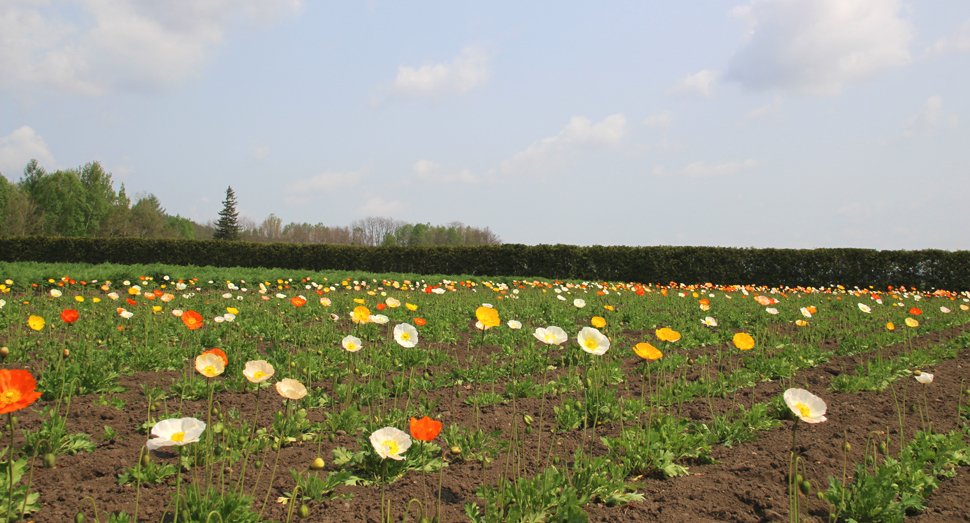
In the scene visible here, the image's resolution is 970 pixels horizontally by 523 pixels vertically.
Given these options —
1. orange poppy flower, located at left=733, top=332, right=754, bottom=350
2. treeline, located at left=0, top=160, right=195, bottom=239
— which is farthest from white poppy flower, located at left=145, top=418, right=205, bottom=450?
treeline, located at left=0, top=160, right=195, bottom=239

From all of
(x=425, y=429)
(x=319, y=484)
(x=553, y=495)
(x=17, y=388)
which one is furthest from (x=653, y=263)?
(x=17, y=388)

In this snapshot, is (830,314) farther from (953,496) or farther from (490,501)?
(490,501)

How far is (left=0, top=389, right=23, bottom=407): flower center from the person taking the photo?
5.54 ft

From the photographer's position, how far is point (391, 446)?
2148 mm

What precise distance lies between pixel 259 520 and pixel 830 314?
8.82m

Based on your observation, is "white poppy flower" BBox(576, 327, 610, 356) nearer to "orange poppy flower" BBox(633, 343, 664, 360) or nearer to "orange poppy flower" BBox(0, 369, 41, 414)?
"orange poppy flower" BBox(633, 343, 664, 360)

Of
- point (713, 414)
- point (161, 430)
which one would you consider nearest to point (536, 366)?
point (713, 414)

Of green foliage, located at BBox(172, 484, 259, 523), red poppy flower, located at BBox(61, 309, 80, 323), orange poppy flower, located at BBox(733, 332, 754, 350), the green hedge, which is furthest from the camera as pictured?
the green hedge

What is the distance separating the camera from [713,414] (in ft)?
11.4

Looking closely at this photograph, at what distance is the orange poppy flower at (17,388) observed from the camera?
172 centimetres

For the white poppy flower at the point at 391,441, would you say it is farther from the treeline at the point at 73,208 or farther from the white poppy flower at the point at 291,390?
the treeline at the point at 73,208

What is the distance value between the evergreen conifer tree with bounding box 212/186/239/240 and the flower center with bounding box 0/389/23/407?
2220 inches

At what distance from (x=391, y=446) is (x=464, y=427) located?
4.00ft

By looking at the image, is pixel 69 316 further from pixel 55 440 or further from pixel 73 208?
pixel 73 208
